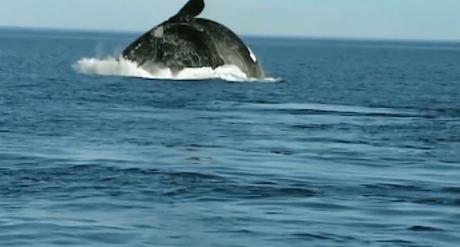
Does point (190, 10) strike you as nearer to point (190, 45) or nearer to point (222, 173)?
point (190, 45)

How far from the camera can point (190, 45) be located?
60.1 metres

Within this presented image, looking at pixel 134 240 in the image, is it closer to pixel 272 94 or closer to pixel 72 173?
pixel 72 173

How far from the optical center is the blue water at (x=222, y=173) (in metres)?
17.3

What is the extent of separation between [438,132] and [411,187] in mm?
13490

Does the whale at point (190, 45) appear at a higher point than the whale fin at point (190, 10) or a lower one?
lower

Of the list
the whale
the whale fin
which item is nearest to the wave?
the whale

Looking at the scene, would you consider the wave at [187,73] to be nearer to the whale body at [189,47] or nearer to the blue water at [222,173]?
the whale body at [189,47]

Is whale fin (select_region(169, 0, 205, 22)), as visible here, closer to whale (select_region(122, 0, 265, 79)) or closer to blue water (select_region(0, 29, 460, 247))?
whale (select_region(122, 0, 265, 79))

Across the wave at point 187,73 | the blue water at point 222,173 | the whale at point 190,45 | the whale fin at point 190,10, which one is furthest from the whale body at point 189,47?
the blue water at point 222,173

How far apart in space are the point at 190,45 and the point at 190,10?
6.54 ft

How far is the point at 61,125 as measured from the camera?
112ft

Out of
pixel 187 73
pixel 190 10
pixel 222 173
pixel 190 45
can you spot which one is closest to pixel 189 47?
pixel 190 45

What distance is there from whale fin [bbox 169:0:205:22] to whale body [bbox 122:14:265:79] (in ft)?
0.37

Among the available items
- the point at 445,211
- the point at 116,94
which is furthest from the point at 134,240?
the point at 116,94
